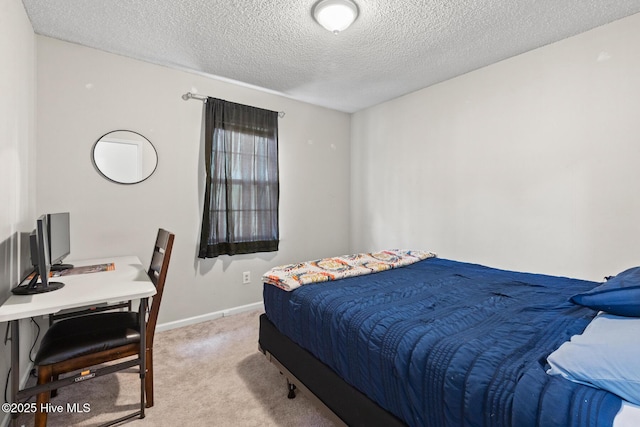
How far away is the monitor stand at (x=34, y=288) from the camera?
1.53 metres

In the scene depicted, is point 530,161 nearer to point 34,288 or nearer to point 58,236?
point 34,288

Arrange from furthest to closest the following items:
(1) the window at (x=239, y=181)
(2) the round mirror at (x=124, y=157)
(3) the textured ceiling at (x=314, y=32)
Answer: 1. (1) the window at (x=239, y=181)
2. (2) the round mirror at (x=124, y=157)
3. (3) the textured ceiling at (x=314, y=32)

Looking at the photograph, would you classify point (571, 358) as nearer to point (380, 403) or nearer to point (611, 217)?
point (380, 403)

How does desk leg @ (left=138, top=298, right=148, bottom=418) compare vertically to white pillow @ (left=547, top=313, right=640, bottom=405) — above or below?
below

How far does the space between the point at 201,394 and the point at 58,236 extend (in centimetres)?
142

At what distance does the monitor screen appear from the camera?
1879 millimetres

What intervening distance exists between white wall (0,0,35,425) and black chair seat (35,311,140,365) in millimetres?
296

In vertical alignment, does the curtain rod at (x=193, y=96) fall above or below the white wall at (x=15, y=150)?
above

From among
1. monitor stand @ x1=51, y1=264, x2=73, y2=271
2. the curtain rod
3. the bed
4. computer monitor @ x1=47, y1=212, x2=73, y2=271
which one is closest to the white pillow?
the bed

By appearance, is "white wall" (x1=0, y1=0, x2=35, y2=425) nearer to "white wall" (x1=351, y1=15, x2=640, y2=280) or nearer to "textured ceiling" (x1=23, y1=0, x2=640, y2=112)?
"textured ceiling" (x1=23, y1=0, x2=640, y2=112)

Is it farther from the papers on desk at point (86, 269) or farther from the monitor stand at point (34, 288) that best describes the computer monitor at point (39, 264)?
the papers on desk at point (86, 269)

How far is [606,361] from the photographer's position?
32.1 inches

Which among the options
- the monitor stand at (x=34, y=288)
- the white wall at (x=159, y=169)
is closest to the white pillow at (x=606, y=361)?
the monitor stand at (x=34, y=288)

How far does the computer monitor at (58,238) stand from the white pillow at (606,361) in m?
2.57
